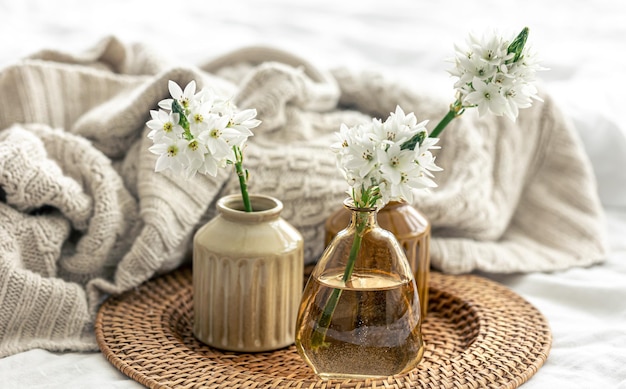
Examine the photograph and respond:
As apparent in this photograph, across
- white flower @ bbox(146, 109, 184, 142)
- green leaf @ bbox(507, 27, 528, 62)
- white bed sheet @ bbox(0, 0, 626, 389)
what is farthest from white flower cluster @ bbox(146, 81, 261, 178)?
white bed sheet @ bbox(0, 0, 626, 389)

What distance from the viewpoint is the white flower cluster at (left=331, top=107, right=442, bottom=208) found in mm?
644

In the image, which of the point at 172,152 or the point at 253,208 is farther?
the point at 253,208

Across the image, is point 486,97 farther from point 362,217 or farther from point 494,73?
point 362,217

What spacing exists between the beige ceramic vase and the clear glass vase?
0.23ft

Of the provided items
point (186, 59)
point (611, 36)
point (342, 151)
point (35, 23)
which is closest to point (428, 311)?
point (342, 151)

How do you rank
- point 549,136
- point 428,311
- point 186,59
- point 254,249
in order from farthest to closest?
point 186,59 → point 549,136 → point 428,311 → point 254,249

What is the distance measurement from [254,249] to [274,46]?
1.59ft

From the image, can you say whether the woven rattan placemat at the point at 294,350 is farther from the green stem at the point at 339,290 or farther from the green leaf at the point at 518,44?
the green leaf at the point at 518,44

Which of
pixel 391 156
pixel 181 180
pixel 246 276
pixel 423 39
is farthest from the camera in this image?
pixel 423 39

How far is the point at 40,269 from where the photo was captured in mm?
887

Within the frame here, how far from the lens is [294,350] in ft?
2.75

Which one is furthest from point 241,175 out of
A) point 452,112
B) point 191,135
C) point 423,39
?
point 423,39

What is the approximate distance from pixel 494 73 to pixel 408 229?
0.78ft

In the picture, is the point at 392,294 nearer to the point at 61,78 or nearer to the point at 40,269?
the point at 40,269
